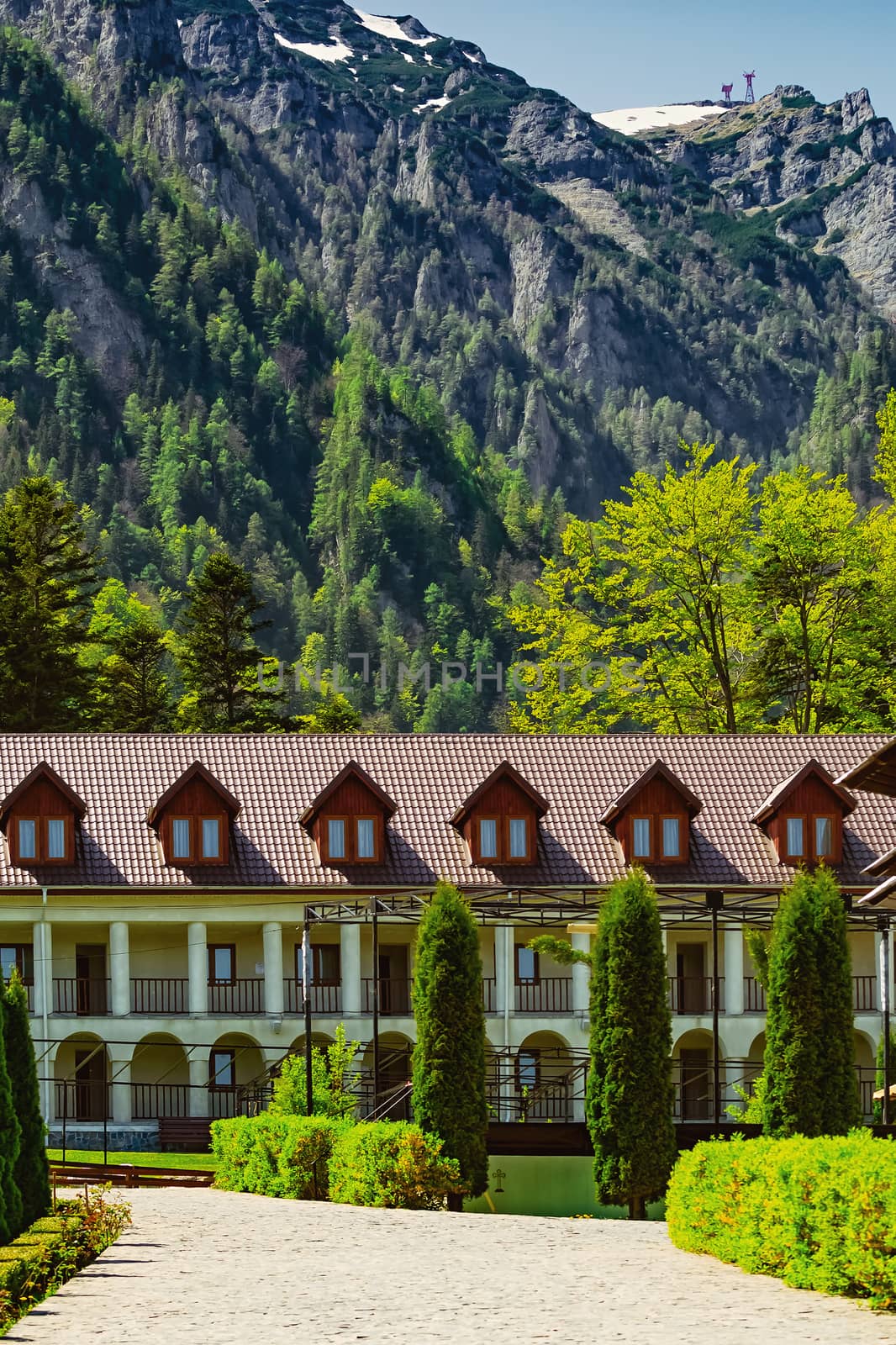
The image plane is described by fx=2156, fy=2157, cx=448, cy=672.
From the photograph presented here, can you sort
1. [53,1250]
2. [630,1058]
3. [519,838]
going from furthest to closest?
[519,838], [630,1058], [53,1250]

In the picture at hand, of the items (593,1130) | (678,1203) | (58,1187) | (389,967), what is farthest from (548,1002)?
(678,1203)

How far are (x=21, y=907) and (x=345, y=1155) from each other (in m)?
22.4

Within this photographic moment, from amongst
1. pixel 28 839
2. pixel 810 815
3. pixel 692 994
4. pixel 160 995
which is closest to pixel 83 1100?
pixel 160 995

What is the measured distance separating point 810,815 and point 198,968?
15075 millimetres

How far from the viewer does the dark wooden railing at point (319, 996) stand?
168 feet

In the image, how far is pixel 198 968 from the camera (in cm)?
5109

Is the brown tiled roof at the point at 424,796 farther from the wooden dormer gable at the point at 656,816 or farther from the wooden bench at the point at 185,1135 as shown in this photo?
the wooden bench at the point at 185,1135

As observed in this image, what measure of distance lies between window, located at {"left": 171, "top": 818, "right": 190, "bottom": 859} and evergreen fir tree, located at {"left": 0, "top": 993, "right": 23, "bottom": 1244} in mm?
26095

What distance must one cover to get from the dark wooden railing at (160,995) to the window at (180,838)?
313 centimetres

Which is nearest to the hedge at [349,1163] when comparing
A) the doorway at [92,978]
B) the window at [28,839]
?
the window at [28,839]

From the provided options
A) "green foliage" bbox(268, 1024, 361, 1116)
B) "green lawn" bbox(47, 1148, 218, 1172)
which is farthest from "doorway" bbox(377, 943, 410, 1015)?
"green foliage" bbox(268, 1024, 361, 1116)

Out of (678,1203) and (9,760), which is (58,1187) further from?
(9,760)

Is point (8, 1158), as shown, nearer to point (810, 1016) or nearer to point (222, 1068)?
point (810, 1016)

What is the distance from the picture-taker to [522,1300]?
61.3 feet
